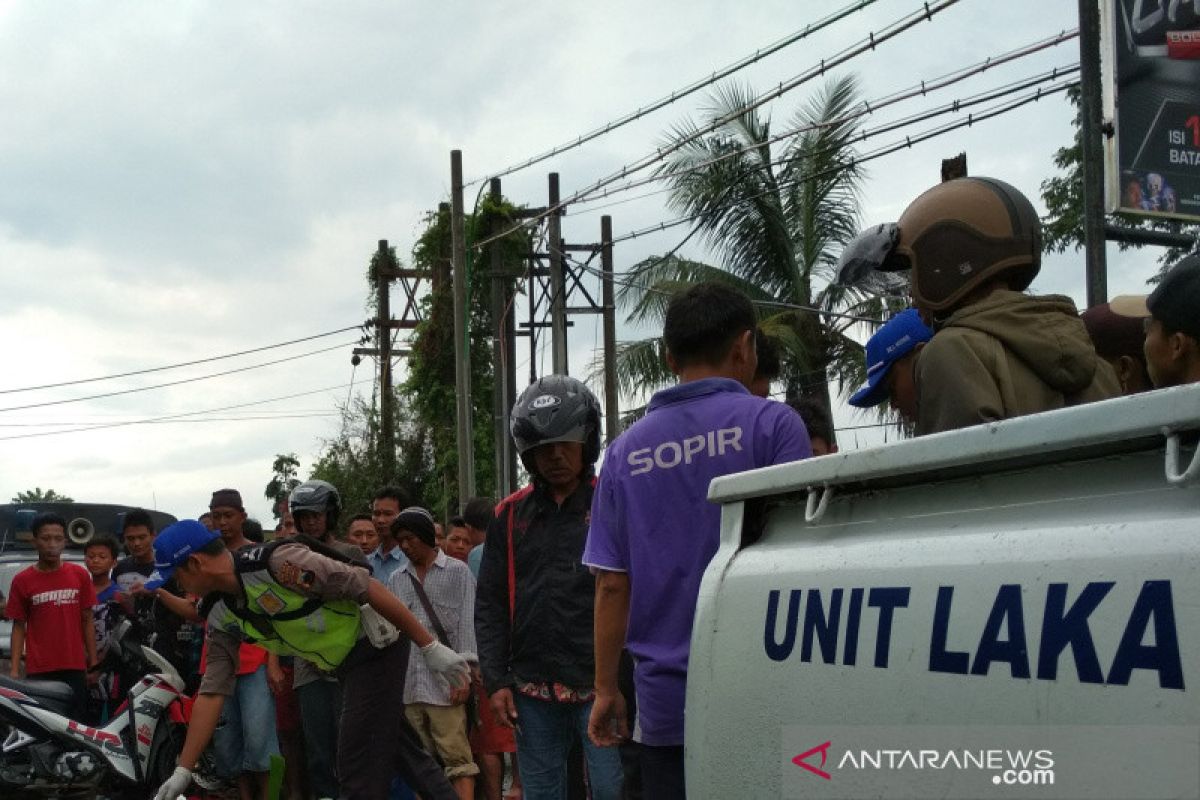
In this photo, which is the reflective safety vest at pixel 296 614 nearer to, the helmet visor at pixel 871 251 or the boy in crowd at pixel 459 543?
the helmet visor at pixel 871 251

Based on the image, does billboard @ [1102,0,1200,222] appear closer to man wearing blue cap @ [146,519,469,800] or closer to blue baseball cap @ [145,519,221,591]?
man wearing blue cap @ [146,519,469,800]

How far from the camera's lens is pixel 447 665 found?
6.39 m

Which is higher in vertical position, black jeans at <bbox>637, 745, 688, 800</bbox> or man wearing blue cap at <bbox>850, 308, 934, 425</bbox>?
man wearing blue cap at <bbox>850, 308, 934, 425</bbox>

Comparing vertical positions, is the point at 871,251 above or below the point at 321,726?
above

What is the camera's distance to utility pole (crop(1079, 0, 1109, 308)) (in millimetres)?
8578

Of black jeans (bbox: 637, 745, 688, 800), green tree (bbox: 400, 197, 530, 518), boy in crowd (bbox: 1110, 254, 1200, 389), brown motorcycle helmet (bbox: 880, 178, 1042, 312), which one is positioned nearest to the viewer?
boy in crowd (bbox: 1110, 254, 1200, 389)

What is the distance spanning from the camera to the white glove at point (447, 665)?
6.37 metres

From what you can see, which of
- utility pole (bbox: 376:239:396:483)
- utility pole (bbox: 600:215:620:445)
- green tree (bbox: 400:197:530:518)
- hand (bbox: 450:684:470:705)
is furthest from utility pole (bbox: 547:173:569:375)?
hand (bbox: 450:684:470:705)

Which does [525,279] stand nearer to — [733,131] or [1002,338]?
[733,131]

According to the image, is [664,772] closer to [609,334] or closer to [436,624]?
[436,624]

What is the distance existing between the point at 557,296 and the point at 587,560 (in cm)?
2036

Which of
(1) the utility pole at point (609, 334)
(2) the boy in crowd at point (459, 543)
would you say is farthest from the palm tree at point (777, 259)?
(2) the boy in crowd at point (459, 543)

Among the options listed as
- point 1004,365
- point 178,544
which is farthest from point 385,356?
point 1004,365

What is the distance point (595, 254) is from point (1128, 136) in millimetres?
14593
